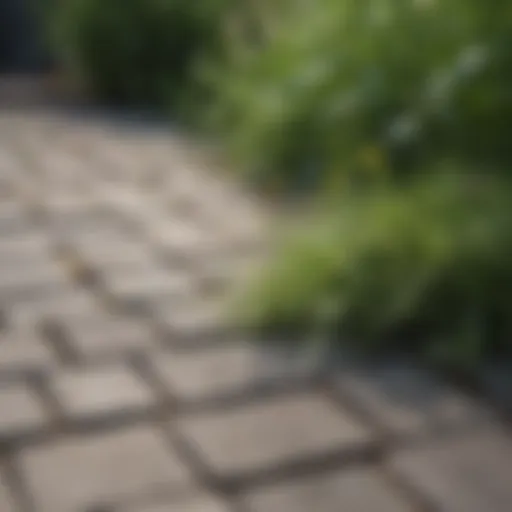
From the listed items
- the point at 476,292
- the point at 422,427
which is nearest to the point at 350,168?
the point at 476,292

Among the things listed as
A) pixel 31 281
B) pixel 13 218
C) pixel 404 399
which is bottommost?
pixel 404 399

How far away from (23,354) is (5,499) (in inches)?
23.5

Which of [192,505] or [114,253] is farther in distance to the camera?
[114,253]

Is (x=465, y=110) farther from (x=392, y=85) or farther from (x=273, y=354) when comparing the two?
(x=273, y=354)

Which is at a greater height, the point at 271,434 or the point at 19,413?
the point at 19,413

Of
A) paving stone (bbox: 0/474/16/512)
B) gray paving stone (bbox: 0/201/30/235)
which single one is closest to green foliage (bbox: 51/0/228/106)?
gray paving stone (bbox: 0/201/30/235)

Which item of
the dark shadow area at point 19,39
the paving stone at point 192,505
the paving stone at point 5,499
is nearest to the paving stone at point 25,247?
the paving stone at point 5,499

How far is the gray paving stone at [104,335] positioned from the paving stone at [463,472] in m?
0.75

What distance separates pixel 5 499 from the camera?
1644 mm

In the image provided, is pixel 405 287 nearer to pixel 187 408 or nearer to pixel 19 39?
pixel 187 408

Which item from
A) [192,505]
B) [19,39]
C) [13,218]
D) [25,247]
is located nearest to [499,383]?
[192,505]

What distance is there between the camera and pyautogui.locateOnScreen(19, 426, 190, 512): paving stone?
166 centimetres

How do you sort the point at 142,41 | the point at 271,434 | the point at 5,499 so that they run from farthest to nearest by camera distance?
the point at 142,41 → the point at 271,434 → the point at 5,499

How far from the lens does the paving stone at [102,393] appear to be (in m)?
1.94
